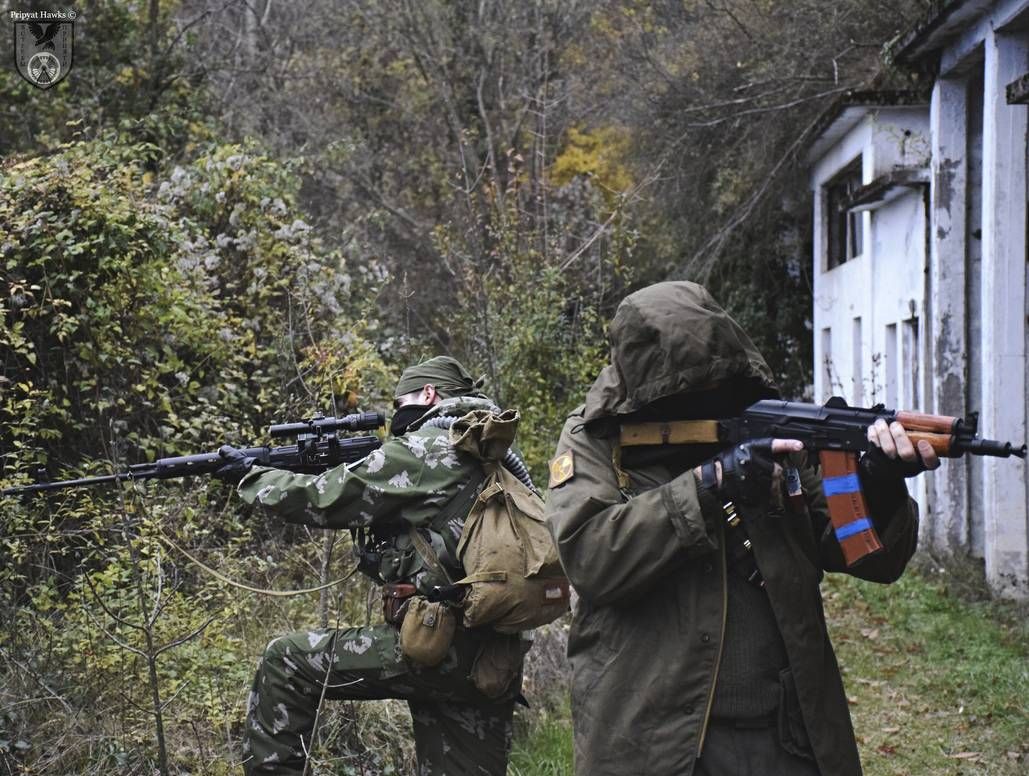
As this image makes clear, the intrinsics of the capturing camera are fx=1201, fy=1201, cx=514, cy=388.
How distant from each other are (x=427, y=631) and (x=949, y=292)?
26.4 ft

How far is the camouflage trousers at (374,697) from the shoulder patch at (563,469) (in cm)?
149

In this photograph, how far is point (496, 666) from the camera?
4.48 m

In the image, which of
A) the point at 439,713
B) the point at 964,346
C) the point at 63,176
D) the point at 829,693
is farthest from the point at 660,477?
the point at 964,346

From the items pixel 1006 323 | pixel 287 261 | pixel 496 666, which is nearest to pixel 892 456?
pixel 496 666

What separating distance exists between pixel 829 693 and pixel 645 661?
48 cm

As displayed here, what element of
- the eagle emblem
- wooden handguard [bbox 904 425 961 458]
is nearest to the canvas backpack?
wooden handguard [bbox 904 425 961 458]

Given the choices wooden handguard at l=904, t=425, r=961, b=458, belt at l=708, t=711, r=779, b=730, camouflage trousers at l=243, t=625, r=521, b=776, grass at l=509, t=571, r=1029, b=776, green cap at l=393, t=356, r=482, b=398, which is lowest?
grass at l=509, t=571, r=1029, b=776

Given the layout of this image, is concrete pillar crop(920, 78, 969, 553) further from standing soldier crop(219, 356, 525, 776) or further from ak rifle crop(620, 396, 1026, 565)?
ak rifle crop(620, 396, 1026, 565)

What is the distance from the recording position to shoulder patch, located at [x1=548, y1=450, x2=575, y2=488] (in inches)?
124

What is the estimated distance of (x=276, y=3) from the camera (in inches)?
856

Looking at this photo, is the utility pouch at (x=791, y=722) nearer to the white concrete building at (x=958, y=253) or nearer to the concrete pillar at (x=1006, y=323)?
the white concrete building at (x=958, y=253)

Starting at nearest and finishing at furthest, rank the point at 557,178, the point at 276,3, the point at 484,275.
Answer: the point at 484,275, the point at 276,3, the point at 557,178

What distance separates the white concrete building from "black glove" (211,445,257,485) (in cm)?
580

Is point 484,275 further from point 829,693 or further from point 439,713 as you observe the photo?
point 829,693
